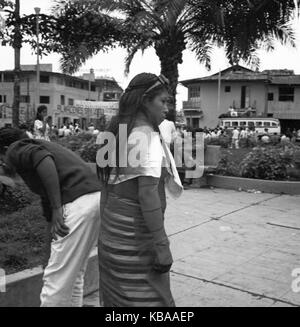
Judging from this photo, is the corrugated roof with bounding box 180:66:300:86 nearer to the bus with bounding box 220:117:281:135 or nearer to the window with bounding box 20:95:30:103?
the bus with bounding box 220:117:281:135

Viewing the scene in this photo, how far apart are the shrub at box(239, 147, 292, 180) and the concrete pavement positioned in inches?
40.7

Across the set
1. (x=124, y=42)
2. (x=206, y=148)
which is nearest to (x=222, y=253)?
(x=124, y=42)

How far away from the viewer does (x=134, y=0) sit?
12570 mm

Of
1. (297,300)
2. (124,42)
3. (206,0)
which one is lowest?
(297,300)

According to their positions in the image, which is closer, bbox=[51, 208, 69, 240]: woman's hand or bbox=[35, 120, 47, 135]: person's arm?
bbox=[51, 208, 69, 240]: woman's hand

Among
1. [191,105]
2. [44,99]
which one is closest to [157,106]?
[191,105]

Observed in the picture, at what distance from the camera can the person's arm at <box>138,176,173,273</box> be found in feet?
7.08

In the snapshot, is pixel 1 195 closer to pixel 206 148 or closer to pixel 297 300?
pixel 297 300

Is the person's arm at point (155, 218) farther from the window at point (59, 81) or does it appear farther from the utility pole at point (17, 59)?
the window at point (59, 81)

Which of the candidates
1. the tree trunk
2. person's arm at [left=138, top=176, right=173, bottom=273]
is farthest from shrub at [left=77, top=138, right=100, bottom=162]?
person's arm at [left=138, top=176, right=173, bottom=273]

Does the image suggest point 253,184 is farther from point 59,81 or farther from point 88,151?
point 59,81

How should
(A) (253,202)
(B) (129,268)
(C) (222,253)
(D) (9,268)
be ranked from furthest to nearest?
1. (A) (253,202)
2. (C) (222,253)
3. (D) (9,268)
4. (B) (129,268)
